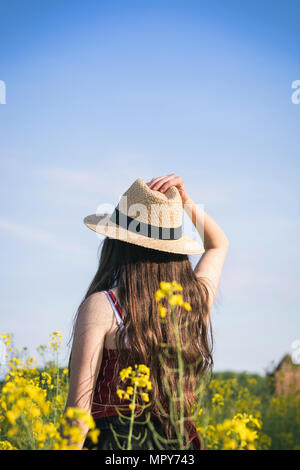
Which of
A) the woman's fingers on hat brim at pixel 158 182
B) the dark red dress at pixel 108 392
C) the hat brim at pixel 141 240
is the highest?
the woman's fingers on hat brim at pixel 158 182

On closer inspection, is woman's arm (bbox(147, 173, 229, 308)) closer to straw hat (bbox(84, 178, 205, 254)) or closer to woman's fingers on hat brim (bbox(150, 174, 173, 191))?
woman's fingers on hat brim (bbox(150, 174, 173, 191))

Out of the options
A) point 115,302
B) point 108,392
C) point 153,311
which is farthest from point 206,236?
point 108,392

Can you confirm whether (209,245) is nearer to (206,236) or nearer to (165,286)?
(206,236)

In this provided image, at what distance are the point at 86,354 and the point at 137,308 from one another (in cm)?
29

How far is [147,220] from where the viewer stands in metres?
2.17

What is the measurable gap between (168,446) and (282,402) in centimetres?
319

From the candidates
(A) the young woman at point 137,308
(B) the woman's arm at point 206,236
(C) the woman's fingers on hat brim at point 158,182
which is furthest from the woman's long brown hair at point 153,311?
(C) the woman's fingers on hat brim at point 158,182

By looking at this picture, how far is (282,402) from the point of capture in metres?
4.57

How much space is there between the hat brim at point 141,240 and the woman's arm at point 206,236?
0.15 m

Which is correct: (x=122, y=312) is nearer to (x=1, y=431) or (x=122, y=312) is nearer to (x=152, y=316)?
(x=152, y=316)

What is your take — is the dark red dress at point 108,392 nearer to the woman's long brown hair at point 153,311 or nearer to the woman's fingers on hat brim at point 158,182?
the woman's long brown hair at point 153,311

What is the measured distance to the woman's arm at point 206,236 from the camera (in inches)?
91.3
